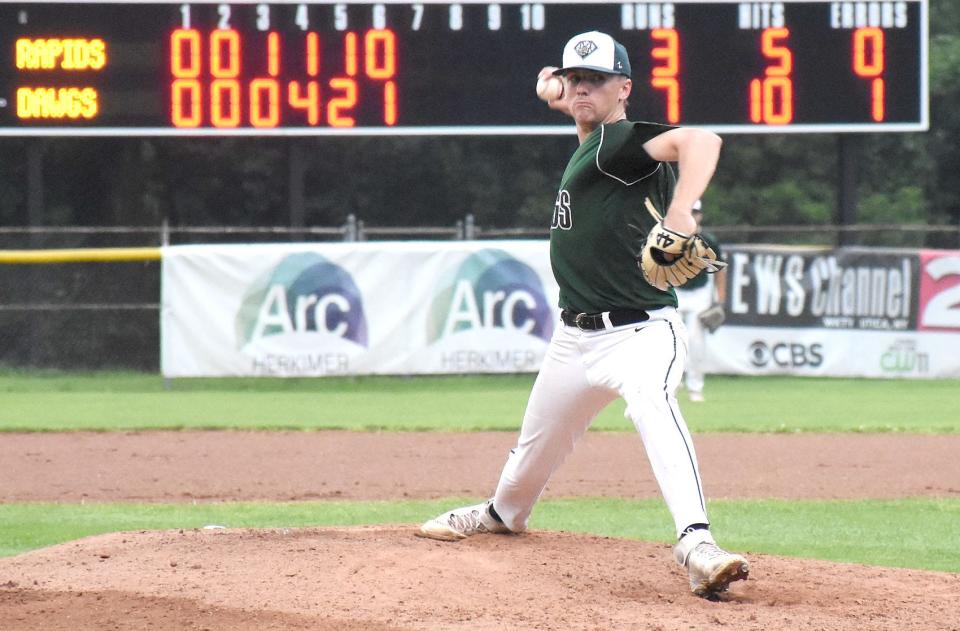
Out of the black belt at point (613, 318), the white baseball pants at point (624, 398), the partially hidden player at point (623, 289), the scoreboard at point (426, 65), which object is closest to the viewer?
the partially hidden player at point (623, 289)

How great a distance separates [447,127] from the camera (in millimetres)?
16141

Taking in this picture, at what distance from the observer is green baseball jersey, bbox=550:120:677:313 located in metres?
5.02

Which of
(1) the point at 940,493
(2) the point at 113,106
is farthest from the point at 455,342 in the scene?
(1) the point at 940,493

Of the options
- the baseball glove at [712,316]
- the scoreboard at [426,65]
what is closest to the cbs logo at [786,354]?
the baseball glove at [712,316]

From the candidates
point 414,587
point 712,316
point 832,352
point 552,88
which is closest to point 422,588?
point 414,587

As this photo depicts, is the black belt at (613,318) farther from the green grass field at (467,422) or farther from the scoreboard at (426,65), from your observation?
the scoreboard at (426,65)

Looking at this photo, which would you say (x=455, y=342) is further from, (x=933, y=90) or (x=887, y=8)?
(x=933, y=90)

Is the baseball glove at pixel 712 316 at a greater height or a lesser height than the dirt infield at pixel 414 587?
greater

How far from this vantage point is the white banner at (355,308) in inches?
600

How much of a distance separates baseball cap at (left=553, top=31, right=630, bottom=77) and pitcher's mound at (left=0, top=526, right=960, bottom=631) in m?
1.79

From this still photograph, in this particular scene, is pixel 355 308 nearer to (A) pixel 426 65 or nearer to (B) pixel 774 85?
(A) pixel 426 65

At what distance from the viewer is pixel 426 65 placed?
16.0 metres

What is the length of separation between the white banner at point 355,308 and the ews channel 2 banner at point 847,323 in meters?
2.27

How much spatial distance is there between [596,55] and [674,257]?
33.4 inches
